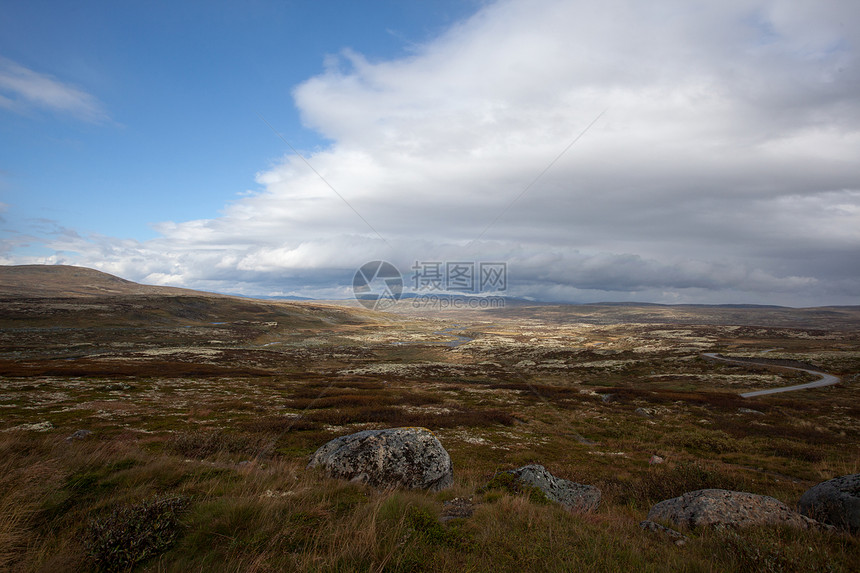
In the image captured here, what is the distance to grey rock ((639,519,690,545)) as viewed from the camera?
676 cm

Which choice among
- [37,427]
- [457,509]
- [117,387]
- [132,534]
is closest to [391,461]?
[457,509]

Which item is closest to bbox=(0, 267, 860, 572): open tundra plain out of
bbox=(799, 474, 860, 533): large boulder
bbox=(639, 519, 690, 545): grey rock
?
bbox=(639, 519, 690, 545): grey rock

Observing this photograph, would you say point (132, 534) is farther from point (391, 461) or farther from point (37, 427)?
point (37, 427)

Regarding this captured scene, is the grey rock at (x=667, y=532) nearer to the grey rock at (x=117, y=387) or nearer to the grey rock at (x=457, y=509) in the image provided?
the grey rock at (x=457, y=509)

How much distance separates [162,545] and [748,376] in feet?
239

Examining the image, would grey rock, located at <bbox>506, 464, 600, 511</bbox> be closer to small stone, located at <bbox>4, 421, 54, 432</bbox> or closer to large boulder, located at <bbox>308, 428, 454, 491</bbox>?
large boulder, located at <bbox>308, 428, 454, 491</bbox>

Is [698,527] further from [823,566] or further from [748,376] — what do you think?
[748,376]

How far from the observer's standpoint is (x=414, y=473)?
1149cm

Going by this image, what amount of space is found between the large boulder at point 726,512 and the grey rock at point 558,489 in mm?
2031

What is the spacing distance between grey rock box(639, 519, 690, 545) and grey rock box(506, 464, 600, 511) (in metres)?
2.66

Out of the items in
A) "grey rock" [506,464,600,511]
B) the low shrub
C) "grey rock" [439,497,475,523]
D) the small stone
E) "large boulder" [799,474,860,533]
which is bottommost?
the small stone

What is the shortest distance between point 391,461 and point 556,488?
5.31 metres

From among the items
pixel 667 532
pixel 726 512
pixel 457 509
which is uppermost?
pixel 667 532

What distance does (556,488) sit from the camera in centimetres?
1109
